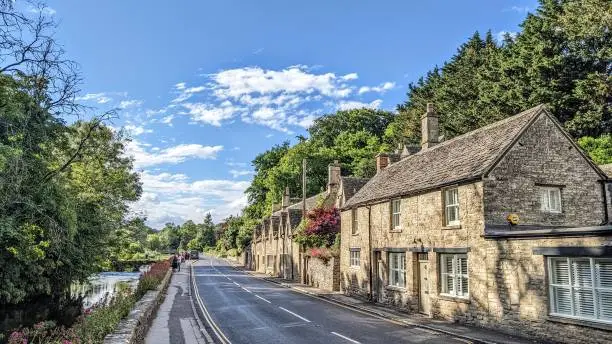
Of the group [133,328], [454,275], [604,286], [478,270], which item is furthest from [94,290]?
[604,286]

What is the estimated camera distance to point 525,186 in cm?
1764

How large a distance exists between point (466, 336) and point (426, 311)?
5201 millimetres

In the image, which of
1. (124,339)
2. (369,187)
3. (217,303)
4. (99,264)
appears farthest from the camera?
(369,187)

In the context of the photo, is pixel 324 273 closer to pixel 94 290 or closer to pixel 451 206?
pixel 451 206

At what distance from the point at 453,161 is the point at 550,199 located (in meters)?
4.55

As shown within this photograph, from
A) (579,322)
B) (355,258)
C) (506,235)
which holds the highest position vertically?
(506,235)

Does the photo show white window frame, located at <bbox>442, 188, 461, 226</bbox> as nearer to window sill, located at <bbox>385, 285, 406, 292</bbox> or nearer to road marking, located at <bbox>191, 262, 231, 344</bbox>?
window sill, located at <bbox>385, 285, 406, 292</bbox>

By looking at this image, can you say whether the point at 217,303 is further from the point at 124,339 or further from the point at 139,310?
the point at 124,339

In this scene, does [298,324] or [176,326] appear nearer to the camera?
[176,326]

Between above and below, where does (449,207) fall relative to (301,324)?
above

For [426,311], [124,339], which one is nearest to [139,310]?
[124,339]

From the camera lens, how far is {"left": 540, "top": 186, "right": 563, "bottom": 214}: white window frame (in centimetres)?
1791

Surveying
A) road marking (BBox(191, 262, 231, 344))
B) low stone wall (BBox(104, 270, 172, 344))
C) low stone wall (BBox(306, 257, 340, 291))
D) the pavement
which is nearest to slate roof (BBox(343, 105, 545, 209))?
the pavement

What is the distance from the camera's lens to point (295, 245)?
46312 millimetres
